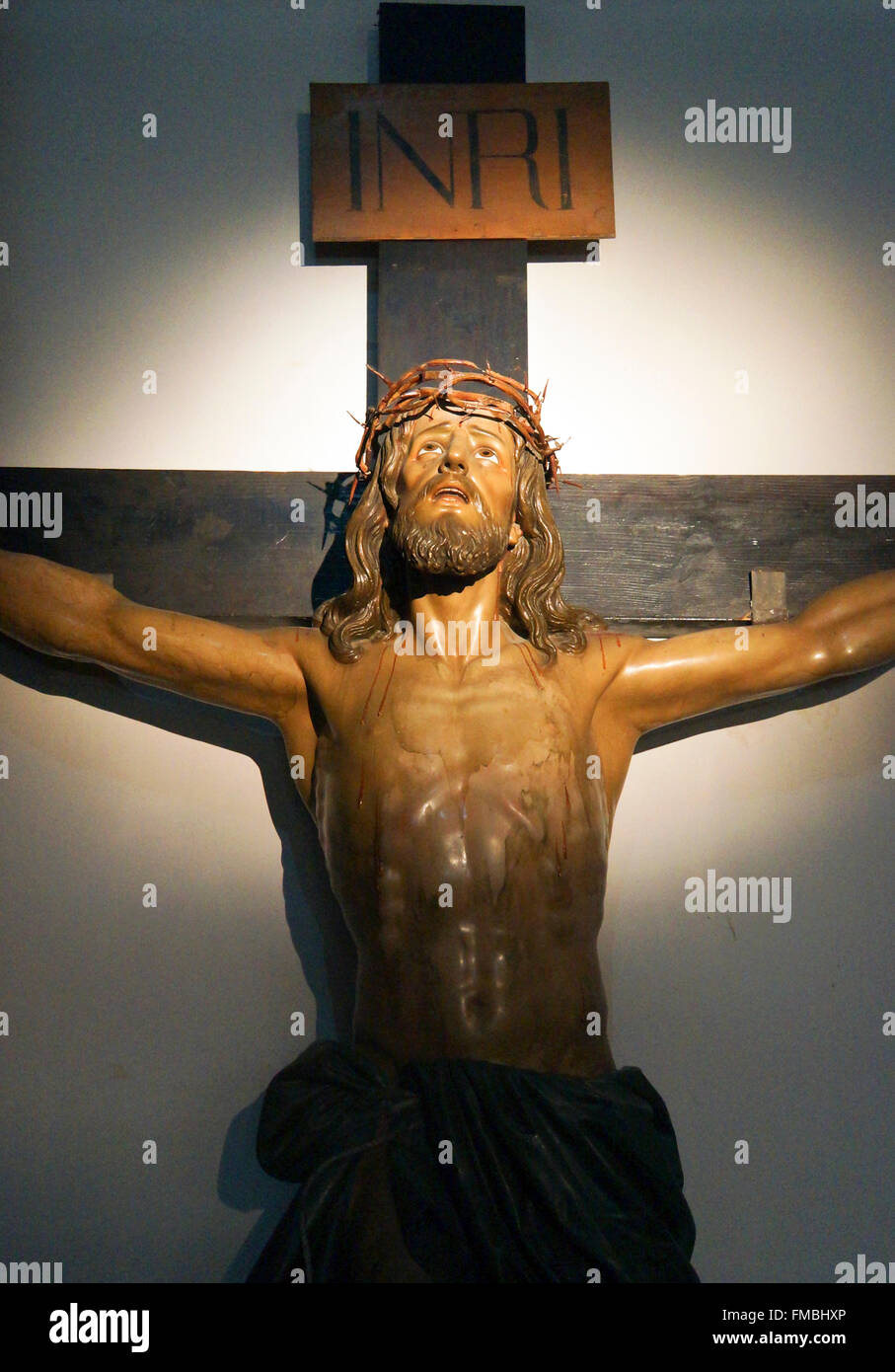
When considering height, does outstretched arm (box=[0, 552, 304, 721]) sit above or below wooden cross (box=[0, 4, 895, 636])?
below

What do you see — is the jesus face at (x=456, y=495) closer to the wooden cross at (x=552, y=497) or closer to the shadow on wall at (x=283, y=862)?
the wooden cross at (x=552, y=497)

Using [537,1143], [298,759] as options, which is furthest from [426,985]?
[298,759]

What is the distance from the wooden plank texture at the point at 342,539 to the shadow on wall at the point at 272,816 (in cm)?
22

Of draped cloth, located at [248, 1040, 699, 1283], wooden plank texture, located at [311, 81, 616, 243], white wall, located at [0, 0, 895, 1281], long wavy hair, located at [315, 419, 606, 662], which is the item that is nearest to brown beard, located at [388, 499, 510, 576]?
long wavy hair, located at [315, 419, 606, 662]

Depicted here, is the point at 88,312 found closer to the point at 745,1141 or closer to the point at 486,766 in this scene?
the point at 486,766

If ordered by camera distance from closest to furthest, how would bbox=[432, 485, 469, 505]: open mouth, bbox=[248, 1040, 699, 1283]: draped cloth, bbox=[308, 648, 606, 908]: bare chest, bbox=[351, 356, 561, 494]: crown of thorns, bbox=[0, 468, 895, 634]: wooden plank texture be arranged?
bbox=[248, 1040, 699, 1283]: draped cloth
bbox=[308, 648, 606, 908]: bare chest
bbox=[432, 485, 469, 505]: open mouth
bbox=[351, 356, 561, 494]: crown of thorns
bbox=[0, 468, 895, 634]: wooden plank texture

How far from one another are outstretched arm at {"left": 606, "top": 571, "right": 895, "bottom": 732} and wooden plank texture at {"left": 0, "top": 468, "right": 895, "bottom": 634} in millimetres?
168

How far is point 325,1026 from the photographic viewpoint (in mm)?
3123

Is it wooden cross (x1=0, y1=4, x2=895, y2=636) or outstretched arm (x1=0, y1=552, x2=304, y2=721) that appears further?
wooden cross (x1=0, y1=4, x2=895, y2=636)

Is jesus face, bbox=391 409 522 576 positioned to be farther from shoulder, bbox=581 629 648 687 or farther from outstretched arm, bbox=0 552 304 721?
outstretched arm, bbox=0 552 304 721

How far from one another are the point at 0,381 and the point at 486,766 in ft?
4.66

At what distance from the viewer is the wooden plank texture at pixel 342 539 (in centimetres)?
313

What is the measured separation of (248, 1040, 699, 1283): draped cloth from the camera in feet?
8.32

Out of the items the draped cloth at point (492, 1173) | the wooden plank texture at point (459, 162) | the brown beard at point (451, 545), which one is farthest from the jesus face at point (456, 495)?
the draped cloth at point (492, 1173)
